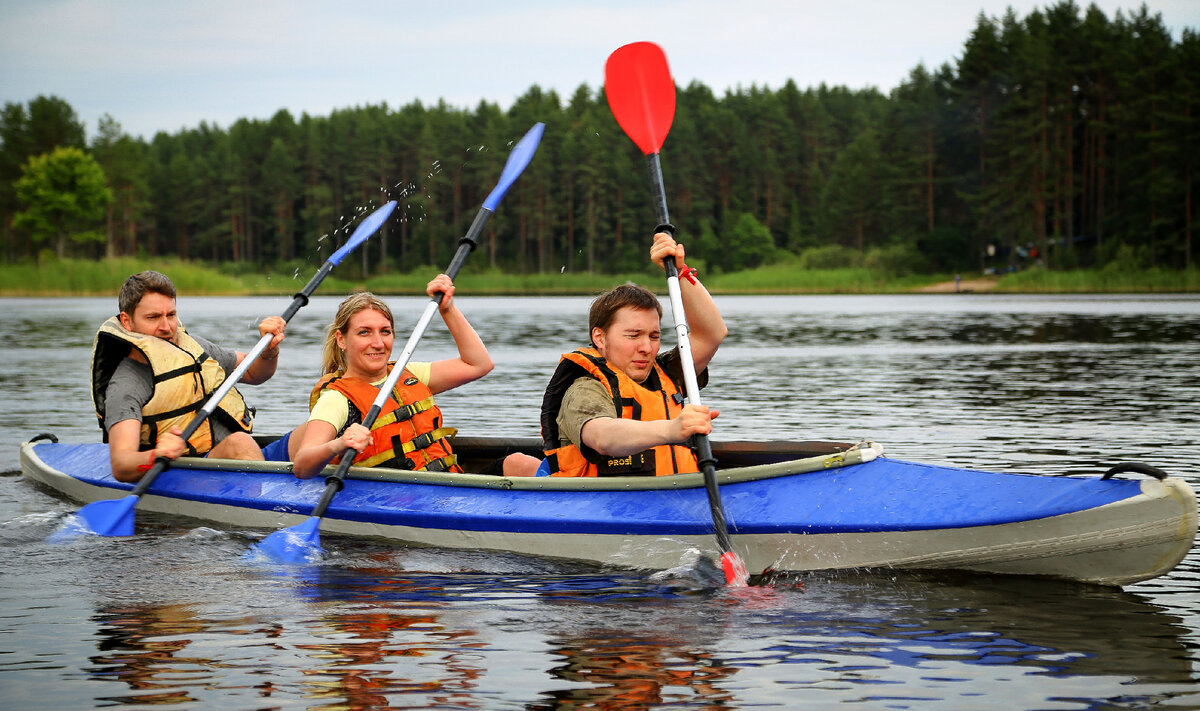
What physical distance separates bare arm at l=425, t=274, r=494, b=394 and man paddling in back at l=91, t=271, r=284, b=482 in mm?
982

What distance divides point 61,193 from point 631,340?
61.6 meters

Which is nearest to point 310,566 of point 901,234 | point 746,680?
point 746,680

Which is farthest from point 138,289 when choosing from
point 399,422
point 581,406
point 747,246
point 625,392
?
point 747,246

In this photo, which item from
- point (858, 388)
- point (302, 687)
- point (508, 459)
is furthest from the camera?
point (858, 388)

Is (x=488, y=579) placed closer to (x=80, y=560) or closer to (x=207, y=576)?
(x=207, y=576)

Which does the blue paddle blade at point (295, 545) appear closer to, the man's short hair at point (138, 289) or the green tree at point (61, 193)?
the man's short hair at point (138, 289)

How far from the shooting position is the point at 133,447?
6.13 metres

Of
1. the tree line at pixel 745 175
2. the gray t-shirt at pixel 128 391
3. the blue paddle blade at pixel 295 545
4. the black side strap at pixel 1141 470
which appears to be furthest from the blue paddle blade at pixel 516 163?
the tree line at pixel 745 175

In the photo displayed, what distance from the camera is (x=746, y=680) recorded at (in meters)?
3.58

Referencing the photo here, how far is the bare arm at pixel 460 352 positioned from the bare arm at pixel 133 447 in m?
1.39

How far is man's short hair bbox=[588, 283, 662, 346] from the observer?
4707 millimetres

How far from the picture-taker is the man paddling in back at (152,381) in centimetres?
614

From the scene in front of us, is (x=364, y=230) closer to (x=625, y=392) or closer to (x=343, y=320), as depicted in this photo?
(x=343, y=320)

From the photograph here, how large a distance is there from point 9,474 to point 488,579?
449cm
